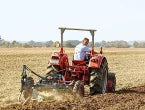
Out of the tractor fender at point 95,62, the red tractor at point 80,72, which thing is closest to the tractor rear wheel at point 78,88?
the red tractor at point 80,72

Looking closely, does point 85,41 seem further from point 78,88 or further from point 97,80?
point 78,88

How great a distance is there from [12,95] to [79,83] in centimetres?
250

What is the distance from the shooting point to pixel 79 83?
10.8 m

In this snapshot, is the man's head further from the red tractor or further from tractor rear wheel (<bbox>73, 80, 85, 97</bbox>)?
tractor rear wheel (<bbox>73, 80, 85, 97</bbox>)

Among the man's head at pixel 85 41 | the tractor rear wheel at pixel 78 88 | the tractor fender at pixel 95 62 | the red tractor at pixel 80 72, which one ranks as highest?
the man's head at pixel 85 41

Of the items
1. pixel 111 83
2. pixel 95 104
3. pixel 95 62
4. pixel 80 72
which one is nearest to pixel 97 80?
pixel 95 62

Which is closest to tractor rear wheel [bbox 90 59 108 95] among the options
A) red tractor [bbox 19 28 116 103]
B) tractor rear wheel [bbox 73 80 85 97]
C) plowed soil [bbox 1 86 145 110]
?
red tractor [bbox 19 28 116 103]

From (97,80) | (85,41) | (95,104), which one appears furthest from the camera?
(85,41)

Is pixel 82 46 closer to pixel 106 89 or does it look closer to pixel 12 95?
pixel 106 89

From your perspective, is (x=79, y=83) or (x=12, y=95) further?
(x=12, y=95)

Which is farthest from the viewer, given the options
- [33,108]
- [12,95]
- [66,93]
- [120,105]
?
[12,95]

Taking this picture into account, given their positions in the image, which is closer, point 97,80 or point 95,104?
point 95,104

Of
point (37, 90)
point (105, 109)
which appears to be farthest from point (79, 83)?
point (105, 109)

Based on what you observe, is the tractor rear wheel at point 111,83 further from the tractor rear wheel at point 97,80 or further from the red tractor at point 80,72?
the tractor rear wheel at point 97,80
